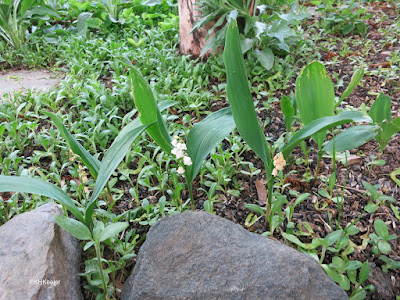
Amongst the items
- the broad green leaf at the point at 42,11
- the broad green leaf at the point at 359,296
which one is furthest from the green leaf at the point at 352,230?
the broad green leaf at the point at 42,11

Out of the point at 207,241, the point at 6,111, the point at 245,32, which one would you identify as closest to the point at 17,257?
the point at 207,241

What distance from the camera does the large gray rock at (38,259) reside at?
1.21m

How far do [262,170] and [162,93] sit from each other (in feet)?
3.50

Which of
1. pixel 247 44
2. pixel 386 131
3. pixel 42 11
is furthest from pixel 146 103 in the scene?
pixel 42 11

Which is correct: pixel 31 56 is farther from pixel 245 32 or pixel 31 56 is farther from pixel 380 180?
pixel 380 180

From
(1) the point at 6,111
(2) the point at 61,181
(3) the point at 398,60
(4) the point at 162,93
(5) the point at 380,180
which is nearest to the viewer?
(5) the point at 380,180

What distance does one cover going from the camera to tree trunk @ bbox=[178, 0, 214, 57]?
3031mm

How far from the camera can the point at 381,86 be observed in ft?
8.59

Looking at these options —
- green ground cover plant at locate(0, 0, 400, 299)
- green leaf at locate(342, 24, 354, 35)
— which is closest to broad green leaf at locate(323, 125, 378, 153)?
green ground cover plant at locate(0, 0, 400, 299)

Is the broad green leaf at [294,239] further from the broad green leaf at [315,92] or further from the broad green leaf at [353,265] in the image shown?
the broad green leaf at [315,92]

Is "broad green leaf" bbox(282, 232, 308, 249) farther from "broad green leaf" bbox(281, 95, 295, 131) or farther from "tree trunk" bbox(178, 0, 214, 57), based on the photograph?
"tree trunk" bbox(178, 0, 214, 57)

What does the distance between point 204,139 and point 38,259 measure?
0.78 metres

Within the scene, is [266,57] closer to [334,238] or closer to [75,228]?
[334,238]

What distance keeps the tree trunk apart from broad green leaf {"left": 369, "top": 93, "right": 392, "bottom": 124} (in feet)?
5.37
